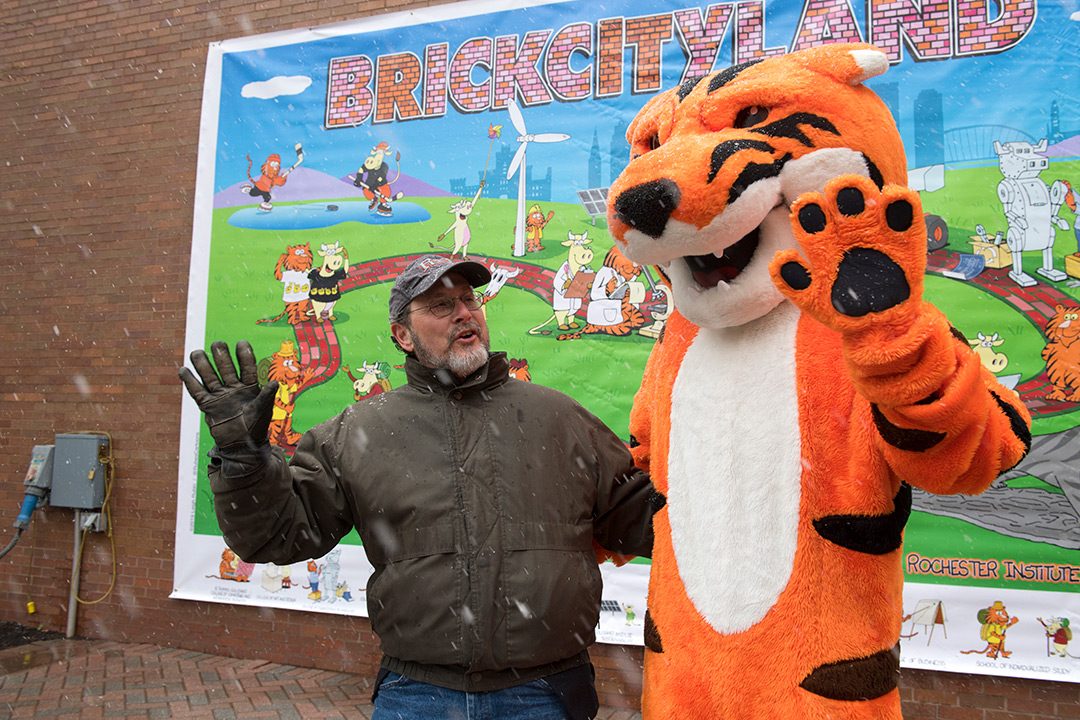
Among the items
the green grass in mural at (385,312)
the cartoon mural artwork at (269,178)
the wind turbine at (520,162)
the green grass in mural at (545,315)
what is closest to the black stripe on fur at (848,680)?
the green grass in mural at (545,315)

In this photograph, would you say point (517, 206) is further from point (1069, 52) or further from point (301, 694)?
point (301, 694)

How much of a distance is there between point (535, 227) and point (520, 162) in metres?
0.48

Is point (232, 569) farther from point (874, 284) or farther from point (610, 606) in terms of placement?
point (874, 284)

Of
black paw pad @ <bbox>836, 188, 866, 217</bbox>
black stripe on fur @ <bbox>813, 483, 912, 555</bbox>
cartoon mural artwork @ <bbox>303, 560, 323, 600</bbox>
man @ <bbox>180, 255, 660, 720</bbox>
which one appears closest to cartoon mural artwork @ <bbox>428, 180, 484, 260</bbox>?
cartoon mural artwork @ <bbox>303, 560, 323, 600</bbox>

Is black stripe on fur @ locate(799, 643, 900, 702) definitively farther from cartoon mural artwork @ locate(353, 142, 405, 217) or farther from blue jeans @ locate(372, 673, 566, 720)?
cartoon mural artwork @ locate(353, 142, 405, 217)

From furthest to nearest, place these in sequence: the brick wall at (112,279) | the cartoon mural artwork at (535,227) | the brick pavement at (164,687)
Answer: the brick wall at (112,279) < the cartoon mural artwork at (535,227) < the brick pavement at (164,687)

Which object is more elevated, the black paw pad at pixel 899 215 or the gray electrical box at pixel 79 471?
the black paw pad at pixel 899 215

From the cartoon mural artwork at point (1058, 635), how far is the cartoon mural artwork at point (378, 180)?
469 cm

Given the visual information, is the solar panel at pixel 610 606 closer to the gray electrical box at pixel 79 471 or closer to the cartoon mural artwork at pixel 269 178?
the cartoon mural artwork at pixel 269 178

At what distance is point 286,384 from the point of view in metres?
5.52

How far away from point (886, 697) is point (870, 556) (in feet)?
0.95

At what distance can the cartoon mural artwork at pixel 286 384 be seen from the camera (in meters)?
5.49

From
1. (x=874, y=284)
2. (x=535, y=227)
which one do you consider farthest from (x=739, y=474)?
(x=535, y=227)

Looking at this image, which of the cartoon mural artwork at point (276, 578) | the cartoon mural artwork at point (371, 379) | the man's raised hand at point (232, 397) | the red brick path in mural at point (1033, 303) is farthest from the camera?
the cartoon mural artwork at point (276, 578)
